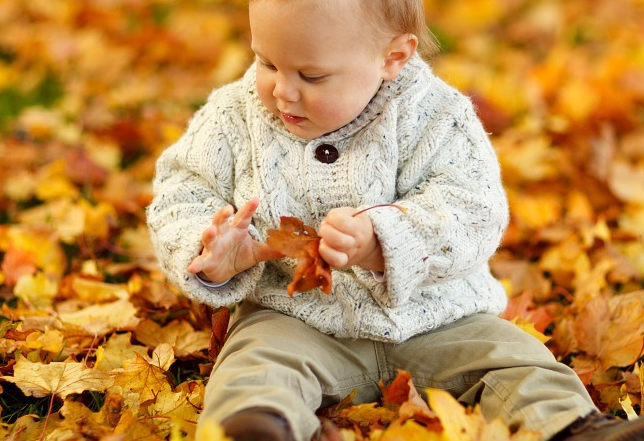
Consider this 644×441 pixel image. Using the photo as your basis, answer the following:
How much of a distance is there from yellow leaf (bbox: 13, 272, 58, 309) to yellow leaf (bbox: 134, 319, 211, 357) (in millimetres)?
352

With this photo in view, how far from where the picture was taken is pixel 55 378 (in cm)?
183

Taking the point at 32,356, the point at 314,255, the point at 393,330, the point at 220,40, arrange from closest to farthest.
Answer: the point at 314,255
the point at 393,330
the point at 32,356
the point at 220,40

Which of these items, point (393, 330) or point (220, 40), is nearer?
point (393, 330)

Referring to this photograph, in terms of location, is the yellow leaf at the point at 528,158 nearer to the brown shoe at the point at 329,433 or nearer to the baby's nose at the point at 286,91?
the baby's nose at the point at 286,91

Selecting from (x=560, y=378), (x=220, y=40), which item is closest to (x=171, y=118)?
(x=220, y=40)

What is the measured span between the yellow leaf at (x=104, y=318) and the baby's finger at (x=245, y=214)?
577mm

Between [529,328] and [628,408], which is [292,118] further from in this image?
[628,408]

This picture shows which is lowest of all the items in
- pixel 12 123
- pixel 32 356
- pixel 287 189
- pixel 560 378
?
pixel 12 123

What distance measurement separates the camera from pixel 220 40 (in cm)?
442

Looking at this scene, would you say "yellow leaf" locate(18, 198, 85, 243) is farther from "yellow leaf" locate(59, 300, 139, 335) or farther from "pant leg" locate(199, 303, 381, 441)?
"pant leg" locate(199, 303, 381, 441)

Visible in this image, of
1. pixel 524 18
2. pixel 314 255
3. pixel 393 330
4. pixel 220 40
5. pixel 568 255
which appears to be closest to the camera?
pixel 314 255

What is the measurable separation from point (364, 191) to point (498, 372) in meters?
0.48

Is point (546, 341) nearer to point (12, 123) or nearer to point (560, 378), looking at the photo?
point (560, 378)

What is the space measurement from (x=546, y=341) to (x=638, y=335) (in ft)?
0.74
